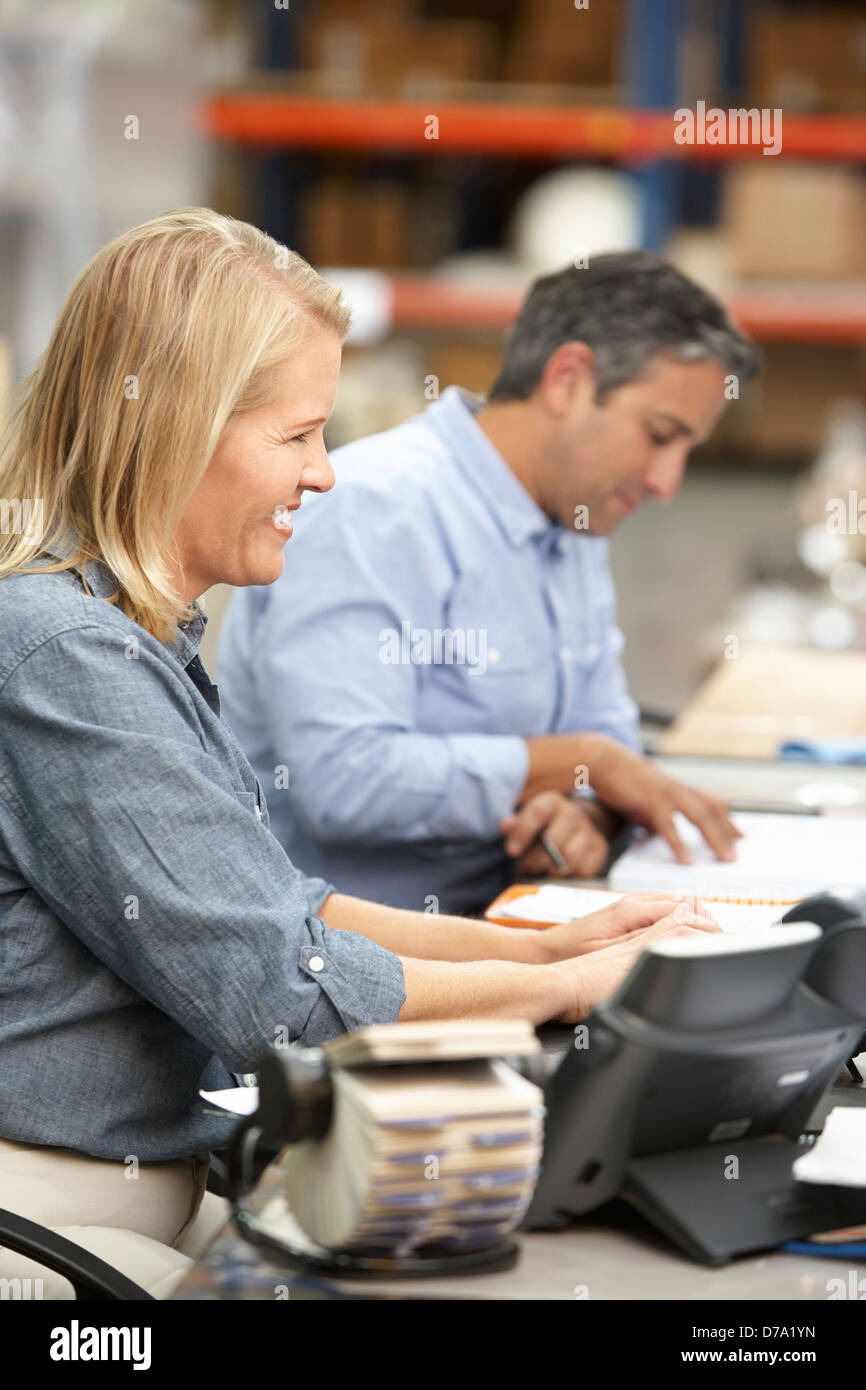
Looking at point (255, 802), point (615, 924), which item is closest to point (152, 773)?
point (255, 802)

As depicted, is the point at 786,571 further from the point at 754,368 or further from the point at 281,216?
the point at 281,216

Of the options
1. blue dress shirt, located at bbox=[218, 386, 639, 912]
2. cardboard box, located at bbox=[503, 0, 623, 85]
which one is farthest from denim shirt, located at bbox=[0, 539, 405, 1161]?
cardboard box, located at bbox=[503, 0, 623, 85]

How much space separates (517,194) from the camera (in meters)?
9.60

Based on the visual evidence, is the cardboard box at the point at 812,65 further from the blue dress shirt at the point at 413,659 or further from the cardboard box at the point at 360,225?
the blue dress shirt at the point at 413,659

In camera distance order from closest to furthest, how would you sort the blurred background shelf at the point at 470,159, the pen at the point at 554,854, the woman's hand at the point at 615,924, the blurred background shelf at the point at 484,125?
1. the woman's hand at the point at 615,924
2. the pen at the point at 554,854
3. the blurred background shelf at the point at 470,159
4. the blurred background shelf at the point at 484,125

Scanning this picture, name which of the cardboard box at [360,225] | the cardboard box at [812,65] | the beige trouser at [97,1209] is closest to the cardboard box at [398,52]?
the cardboard box at [360,225]

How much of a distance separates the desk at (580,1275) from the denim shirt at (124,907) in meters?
0.18

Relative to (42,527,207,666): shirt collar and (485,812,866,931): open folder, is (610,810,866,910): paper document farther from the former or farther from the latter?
(42,527,207,666): shirt collar

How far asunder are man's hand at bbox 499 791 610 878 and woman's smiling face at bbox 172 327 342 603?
2.43 ft

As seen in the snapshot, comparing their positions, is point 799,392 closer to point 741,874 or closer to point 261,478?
point 741,874

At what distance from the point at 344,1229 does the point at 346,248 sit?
27.7 feet

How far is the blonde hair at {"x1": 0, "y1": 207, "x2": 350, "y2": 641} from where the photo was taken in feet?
4.38

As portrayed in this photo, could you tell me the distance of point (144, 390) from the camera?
1335 millimetres

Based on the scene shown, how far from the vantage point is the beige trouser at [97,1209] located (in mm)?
1271
